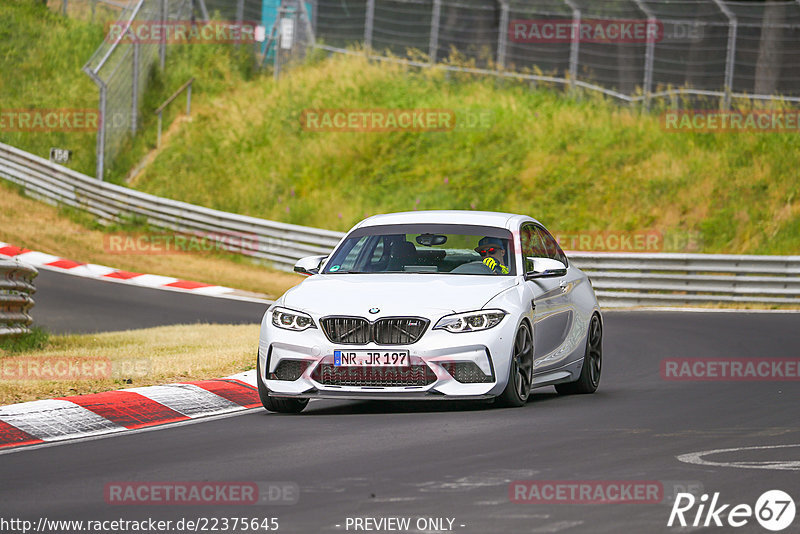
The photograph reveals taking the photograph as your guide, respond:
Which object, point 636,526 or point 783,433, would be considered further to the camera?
point 783,433

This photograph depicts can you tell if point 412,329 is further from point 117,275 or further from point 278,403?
point 117,275

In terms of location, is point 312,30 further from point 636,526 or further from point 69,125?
point 636,526

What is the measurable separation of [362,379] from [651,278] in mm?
16644

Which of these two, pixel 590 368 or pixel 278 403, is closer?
pixel 278 403

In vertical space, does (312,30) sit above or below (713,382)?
above

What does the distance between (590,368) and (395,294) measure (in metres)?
2.69

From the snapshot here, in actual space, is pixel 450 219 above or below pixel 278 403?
above

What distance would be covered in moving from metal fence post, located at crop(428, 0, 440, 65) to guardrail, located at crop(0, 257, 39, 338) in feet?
70.2

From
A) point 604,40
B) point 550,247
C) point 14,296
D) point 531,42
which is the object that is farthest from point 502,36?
point 550,247

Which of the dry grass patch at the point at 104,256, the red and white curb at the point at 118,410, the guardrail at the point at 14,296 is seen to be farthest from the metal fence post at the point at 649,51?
the red and white curb at the point at 118,410

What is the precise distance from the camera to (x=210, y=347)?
15961 mm

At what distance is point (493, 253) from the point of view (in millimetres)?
11633

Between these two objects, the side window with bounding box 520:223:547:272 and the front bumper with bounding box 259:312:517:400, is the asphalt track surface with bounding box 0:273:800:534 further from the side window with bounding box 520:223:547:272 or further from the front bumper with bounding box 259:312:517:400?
the side window with bounding box 520:223:547:272

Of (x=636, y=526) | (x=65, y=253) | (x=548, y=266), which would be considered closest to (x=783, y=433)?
(x=548, y=266)
